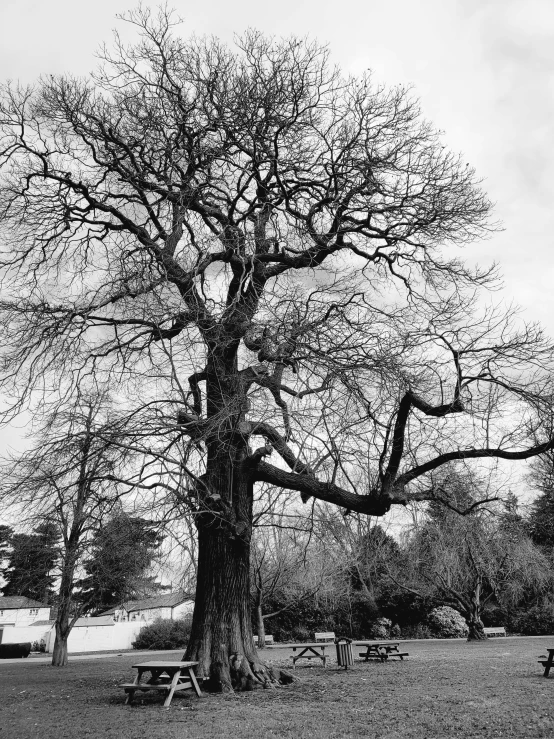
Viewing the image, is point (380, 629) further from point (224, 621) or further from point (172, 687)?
point (172, 687)

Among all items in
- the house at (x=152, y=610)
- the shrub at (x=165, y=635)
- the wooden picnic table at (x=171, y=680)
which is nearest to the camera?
the wooden picnic table at (x=171, y=680)

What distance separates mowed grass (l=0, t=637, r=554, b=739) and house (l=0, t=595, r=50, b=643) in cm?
4244

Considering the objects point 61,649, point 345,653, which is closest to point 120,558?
point 61,649

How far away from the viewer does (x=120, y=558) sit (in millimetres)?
19734

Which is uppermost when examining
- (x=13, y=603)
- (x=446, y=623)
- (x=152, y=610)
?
(x=13, y=603)

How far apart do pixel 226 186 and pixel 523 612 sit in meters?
29.5

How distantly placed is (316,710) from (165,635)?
90.6 feet

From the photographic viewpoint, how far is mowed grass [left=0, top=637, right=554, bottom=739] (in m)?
7.36

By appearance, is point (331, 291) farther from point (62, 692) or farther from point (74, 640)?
point (74, 640)

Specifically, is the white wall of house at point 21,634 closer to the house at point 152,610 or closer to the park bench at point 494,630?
the house at point 152,610

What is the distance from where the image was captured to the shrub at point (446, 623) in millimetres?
32312

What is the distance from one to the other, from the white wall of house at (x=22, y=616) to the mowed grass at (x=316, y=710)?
4528 cm

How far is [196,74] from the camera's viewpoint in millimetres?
11820

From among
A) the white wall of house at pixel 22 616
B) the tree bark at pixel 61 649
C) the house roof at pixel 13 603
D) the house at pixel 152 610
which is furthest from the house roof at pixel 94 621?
the tree bark at pixel 61 649
